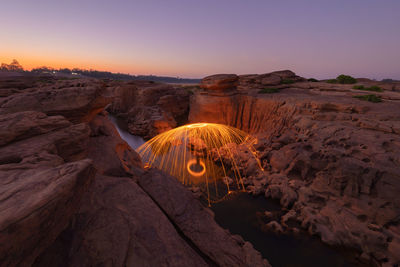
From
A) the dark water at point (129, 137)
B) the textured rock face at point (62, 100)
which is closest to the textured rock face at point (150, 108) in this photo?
the dark water at point (129, 137)

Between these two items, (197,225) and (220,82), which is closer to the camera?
(197,225)

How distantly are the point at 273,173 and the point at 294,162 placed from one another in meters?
1.64

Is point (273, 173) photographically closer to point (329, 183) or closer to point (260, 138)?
point (329, 183)

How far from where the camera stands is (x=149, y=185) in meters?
6.89

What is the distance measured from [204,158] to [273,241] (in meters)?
9.65

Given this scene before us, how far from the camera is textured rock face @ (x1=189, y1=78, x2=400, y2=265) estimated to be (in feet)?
23.4

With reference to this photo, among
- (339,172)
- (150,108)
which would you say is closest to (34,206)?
(339,172)

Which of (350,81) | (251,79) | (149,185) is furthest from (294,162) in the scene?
(350,81)

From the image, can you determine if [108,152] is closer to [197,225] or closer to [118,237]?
[118,237]

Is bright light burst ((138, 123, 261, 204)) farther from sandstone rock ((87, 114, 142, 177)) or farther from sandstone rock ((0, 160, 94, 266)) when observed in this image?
sandstone rock ((0, 160, 94, 266))

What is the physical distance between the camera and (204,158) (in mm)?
16516

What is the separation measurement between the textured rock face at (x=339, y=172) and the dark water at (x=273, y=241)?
1.56 ft

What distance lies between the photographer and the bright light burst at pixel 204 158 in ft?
39.7

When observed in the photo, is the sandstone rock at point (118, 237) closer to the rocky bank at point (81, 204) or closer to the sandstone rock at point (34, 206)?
the rocky bank at point (81, 204)
